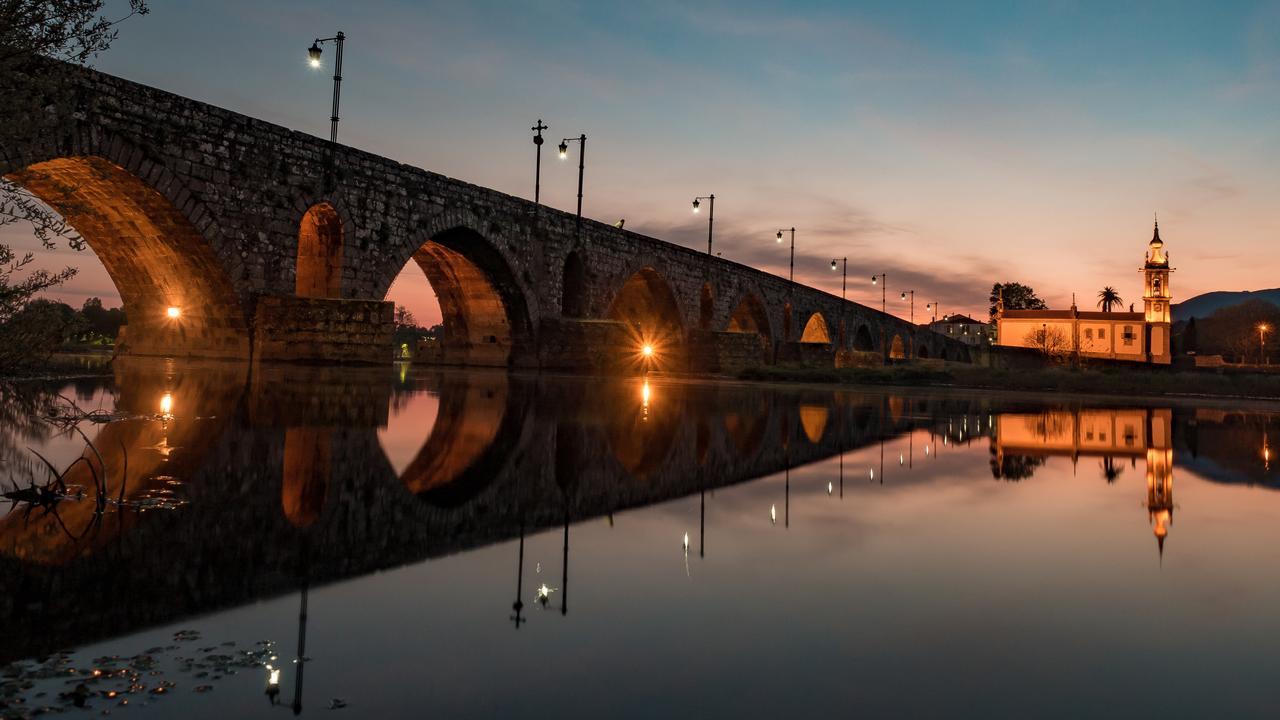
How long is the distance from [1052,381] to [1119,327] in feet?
321

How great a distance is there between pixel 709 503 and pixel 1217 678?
2.80 m

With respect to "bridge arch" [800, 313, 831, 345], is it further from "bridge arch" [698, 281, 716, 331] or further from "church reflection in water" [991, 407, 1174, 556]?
"church reflection in water" [991, 407, 1174, 556]

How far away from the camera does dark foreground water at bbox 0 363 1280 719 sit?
2.05 meters

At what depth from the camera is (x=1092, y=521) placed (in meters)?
4.48

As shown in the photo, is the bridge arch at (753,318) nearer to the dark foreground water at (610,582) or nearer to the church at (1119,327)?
the dark foreground water at (610,582)

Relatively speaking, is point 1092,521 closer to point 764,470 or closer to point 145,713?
point 764,470

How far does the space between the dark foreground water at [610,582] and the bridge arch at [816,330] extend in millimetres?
55291

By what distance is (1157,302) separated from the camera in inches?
4257

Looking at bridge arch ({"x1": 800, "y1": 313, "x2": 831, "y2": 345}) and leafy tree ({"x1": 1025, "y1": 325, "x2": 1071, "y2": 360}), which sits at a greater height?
leafy tree ({"x1": 1025, "y1": 325, "x2": 1071, "y2": 360})

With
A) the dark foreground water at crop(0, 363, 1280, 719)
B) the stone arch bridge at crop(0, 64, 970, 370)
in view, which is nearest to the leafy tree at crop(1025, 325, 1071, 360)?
the stone arch bridge at crop(0, 64, 970, 370)

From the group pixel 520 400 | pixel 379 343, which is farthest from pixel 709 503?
pixel 379 343

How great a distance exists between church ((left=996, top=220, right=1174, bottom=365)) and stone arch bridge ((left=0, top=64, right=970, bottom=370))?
9283cm

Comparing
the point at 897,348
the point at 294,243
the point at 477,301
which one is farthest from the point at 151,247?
the point at 897,348

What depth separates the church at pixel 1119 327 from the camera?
106 meters
